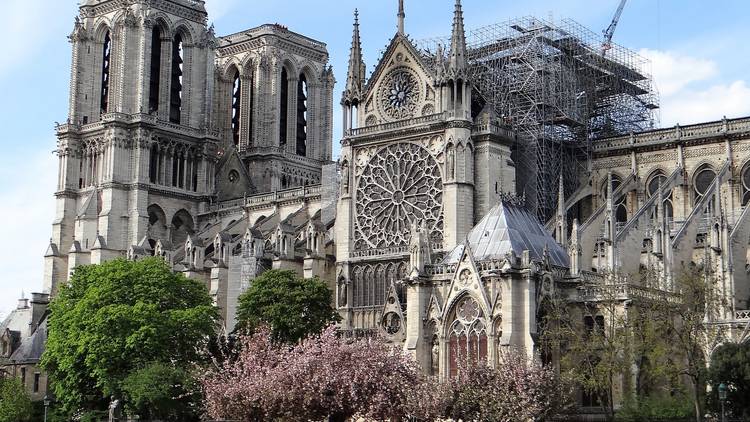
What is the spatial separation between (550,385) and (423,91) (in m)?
25.2

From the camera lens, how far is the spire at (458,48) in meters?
59.9

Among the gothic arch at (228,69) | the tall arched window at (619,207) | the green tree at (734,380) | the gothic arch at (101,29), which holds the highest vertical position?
the gothic arch at (101,29)

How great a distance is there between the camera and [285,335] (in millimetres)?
54500

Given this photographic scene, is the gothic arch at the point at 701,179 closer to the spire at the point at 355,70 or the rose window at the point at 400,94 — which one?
the rose window at the point at 400,94

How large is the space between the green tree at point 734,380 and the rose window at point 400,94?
25763 mm

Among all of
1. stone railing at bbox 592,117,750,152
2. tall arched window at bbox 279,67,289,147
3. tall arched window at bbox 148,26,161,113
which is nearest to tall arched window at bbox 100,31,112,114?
tall arched window at bbox 148,26,161,113

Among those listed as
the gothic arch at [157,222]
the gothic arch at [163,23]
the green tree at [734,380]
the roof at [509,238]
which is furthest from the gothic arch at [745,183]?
the gothic arch at [163,23]

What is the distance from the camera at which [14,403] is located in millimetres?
57844

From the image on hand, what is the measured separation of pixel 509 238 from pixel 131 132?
40677 millimetres

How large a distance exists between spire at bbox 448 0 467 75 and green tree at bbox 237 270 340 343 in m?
12.7

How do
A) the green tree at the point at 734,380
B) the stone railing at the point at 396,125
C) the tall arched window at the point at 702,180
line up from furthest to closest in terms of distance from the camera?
the stone railing at the point at 396,125 → the tall arched window at the point at 702,180 → the green tree at the point at 734,380

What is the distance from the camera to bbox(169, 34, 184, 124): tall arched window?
8419cm

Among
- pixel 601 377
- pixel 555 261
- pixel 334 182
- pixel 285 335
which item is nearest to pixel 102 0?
pixel 334 182

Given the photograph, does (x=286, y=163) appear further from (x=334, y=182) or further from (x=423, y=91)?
(x=423, y=91)
